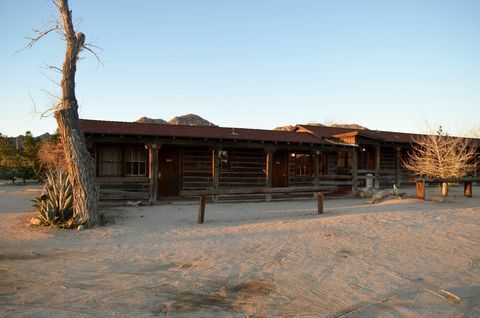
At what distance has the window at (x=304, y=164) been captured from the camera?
1828 centimetres

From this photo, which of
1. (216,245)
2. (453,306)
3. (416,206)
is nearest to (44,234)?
(216,245)

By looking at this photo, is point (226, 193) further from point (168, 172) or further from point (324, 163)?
point (324, 163)

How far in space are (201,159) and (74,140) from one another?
7212mm

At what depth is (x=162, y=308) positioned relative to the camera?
3.73 meters

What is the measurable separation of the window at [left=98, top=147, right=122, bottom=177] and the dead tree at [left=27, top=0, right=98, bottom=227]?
200 inches

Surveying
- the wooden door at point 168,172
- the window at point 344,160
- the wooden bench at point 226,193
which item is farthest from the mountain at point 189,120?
the wooden bench at point 226,193

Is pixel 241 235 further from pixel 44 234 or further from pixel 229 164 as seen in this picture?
pixel 229 164

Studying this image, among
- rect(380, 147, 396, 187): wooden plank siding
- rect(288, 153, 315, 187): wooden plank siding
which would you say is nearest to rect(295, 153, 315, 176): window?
rect(288, 153, 315, 187): wooden plank siding

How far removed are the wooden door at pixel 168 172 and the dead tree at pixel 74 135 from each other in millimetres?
5989

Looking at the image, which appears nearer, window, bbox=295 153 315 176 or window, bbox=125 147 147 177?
window, bbox=125 147 147 177

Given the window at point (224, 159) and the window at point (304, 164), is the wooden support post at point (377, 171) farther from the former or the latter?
the window at point (224, 159)

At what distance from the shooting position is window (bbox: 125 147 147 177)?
14469 millimetres

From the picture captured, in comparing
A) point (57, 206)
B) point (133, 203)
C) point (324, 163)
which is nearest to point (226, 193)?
point (133, 203)

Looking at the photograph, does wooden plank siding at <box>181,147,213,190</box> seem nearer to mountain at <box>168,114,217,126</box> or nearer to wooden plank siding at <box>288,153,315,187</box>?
wooden plank siding at <box>288,153,315,187</box>
